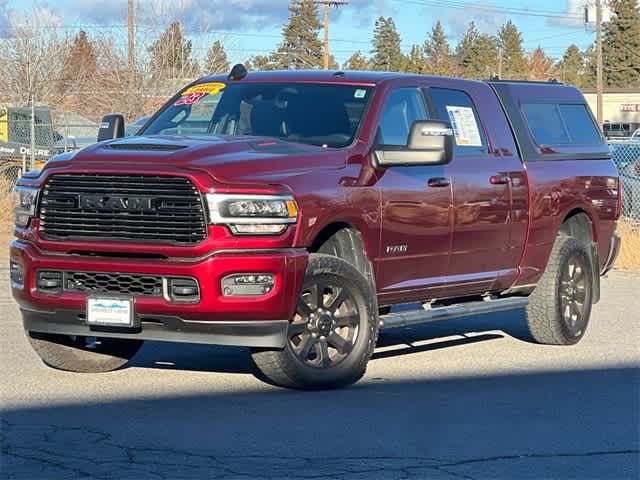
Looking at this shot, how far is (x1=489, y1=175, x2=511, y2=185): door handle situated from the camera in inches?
408

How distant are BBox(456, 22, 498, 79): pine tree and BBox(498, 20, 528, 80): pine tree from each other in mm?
920

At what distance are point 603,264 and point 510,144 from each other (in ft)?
6.69

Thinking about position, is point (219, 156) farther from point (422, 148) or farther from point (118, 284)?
point (422, 148)

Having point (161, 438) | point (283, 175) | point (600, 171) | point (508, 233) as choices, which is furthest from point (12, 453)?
point (600, 171)

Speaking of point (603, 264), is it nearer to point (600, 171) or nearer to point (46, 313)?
point (600, 171)

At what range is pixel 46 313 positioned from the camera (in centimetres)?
866

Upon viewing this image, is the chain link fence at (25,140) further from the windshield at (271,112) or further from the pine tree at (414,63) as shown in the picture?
the pine tree at (414,63)

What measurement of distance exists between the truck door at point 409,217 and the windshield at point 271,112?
0.93ft

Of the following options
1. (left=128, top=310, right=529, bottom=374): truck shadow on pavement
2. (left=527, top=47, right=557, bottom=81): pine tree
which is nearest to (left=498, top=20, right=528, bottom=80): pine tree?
(left=527, top=47, right=557, bottom=81): pine tree

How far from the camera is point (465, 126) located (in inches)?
410

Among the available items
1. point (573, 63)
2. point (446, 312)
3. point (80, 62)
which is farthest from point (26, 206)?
point (573, 63)

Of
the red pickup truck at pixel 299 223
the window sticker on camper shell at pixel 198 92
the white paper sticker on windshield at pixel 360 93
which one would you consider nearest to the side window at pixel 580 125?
the red pickup truck at pixel 299 223

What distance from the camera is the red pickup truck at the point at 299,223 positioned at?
8188 mm

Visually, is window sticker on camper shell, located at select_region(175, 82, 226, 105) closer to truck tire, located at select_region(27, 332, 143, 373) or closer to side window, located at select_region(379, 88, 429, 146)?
side window, located at select_region(379, 88, 429, 146)
